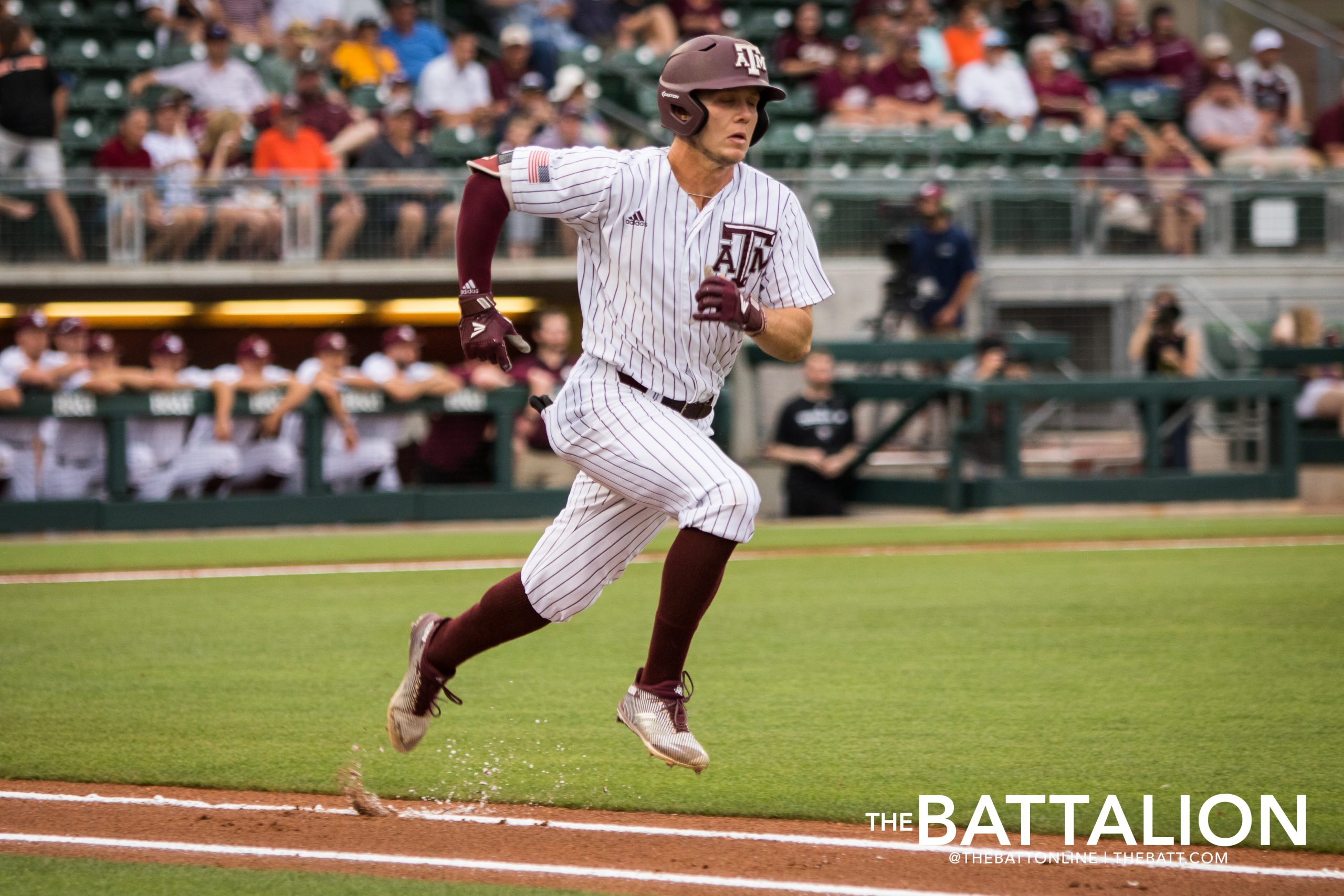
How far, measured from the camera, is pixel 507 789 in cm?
423

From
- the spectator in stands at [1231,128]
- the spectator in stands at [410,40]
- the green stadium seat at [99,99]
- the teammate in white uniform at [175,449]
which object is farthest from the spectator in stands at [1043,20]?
the teammate in white uniform at [175,449]

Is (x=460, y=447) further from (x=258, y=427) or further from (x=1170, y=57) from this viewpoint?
A: (x=1170, y=57)

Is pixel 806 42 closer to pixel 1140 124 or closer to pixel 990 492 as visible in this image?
pixel 1140 124

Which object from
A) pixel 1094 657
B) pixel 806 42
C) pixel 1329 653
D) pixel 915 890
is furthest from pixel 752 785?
pixel 806 42

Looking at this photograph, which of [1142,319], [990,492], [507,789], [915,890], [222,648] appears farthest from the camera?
[1142,319]

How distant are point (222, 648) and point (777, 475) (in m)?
7.15

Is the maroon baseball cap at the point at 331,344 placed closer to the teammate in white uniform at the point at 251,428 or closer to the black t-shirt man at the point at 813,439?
the teammate in white uniform at the point at 251,428

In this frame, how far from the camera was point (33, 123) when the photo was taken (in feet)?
41.1

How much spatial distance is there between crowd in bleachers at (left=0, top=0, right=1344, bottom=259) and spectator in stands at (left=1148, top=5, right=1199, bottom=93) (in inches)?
1.2

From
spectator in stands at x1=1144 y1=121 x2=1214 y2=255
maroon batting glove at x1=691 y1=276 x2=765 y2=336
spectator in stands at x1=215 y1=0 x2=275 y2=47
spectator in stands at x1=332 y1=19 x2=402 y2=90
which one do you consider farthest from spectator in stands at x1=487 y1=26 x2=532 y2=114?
maroon batting glove at x1=691 y1=276 x2=765 y2=336

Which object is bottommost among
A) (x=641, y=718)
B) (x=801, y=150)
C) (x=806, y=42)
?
(x=641, y=718)

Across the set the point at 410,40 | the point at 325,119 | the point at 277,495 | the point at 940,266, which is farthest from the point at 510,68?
the point at 277,495

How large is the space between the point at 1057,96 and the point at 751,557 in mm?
8449

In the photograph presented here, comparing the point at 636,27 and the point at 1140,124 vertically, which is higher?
the point at 636,27
